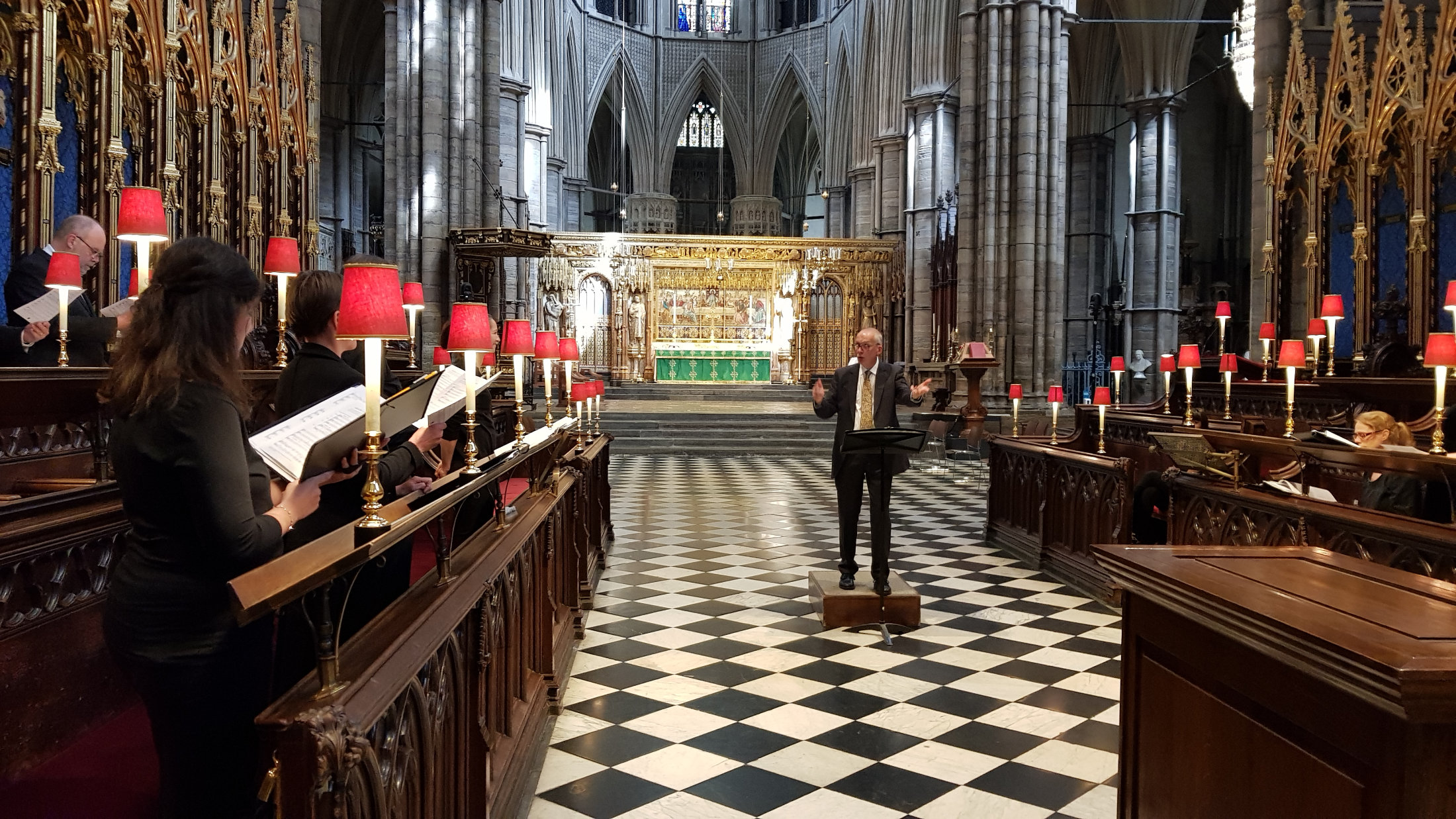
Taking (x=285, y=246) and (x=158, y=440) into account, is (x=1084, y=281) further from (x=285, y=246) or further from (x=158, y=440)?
(x=158, y=440)

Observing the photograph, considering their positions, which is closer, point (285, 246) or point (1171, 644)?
point (1171, 644)

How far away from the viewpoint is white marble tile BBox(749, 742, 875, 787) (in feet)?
12.0

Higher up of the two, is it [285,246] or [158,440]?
[285,246]

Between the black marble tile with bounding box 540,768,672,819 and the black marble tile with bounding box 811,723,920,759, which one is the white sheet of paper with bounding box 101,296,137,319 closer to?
the black marble tile with bounding box 540,768,672,819

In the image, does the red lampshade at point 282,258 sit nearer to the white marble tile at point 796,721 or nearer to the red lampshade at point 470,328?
the red lampshade at point 470,328

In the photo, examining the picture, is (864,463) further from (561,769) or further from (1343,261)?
(1343,261)

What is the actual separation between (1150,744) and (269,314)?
7.87 meters

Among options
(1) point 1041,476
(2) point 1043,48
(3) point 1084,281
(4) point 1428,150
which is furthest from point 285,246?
(3) point 1084,281

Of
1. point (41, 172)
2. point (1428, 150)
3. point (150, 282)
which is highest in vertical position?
point (1428, 150)

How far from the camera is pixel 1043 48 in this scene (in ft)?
58.2

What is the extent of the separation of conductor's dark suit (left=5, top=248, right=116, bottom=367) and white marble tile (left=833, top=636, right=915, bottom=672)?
3.84 meters

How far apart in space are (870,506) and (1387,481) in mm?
2652

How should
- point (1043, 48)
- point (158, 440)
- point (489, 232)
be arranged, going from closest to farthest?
point (158, 440)
point (489, 232)
point (1043, 48)

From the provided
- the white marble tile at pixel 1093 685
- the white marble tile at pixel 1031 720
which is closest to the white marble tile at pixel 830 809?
the white marble tile at pixel 1031 720
